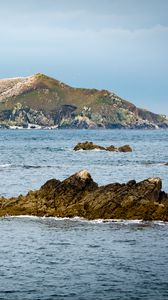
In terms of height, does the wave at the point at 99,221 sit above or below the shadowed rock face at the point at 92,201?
below

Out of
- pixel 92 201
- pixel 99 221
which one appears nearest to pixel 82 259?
pixel 99 221

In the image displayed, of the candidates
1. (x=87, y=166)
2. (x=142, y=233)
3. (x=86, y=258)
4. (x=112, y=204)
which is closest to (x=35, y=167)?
(x=87, y=166)

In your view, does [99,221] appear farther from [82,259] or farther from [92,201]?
[82,259]

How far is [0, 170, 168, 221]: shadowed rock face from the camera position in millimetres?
55719

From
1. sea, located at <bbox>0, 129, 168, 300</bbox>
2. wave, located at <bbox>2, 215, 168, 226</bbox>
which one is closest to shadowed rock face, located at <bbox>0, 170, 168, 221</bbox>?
wave, located at <bbox>2, 215, 168, 226</bbox>

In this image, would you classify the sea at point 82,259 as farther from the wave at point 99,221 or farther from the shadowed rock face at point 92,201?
the shadowed rock face at point 92,201

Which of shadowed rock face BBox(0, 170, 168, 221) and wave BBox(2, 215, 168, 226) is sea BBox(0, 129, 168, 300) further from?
shadowed rock face BBox(0, 170, 168, 221)

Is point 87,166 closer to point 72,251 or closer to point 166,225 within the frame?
point 166,225

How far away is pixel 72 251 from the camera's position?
43.5m

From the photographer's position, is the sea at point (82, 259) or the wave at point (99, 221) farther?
the wave at point (99, 221)

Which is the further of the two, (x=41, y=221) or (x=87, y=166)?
(x=87, y=166)

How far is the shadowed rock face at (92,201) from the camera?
5572cm

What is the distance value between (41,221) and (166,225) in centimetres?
1034

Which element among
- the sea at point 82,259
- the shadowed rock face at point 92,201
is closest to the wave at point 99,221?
the sea at point 82,259
